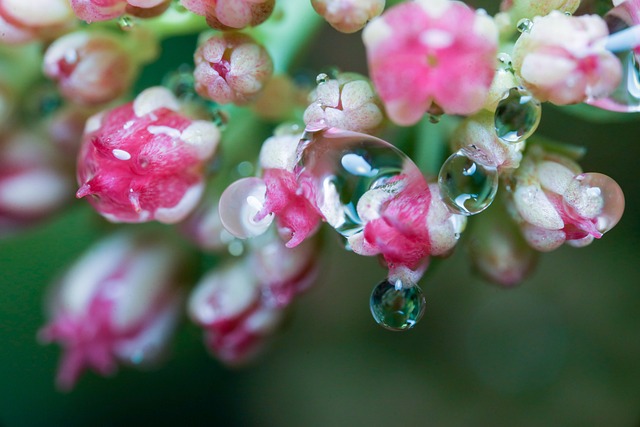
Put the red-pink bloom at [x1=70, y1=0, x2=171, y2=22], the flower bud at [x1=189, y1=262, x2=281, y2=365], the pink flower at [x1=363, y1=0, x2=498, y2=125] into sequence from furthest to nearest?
the flower bud at [x1=189, y1=262, x2=281, y2=365] → the red-pink bloom at [x1=70, y1=0, x2=171, y2=22] → the pink flower at [x1=363, y1=0, x2=498, y2=125]

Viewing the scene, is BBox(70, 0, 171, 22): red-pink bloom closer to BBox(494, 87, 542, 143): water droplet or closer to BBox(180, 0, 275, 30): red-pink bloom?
BBox(180, 0, 275, 30): red-pink bloom

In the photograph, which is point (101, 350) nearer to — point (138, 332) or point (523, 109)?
point (138, 332)

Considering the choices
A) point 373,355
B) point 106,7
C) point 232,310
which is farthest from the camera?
point 373,355

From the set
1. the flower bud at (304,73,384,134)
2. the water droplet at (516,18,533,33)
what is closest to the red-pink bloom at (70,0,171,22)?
the flower bud at (304,73,384,134)

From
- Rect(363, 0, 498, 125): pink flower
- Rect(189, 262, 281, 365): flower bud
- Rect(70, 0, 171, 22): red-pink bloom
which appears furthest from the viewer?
Rect(189, 262, 281, 365): flower bud

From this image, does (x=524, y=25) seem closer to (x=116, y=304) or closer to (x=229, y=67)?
(x=229, y=67)

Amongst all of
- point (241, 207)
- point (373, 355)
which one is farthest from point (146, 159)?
point (373, 355)

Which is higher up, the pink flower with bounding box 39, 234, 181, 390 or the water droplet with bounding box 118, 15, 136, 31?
the water droplet with bounding box 118, 15, 136, 31
